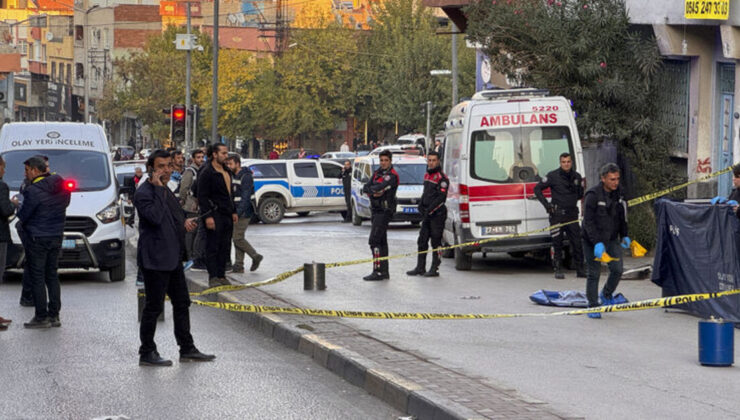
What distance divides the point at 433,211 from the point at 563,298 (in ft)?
13.7

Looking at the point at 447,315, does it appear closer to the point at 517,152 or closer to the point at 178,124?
the point at 517,152

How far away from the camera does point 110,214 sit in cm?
1830

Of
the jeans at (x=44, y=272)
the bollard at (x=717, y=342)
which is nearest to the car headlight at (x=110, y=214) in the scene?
the jeans at (x=44, y=272)

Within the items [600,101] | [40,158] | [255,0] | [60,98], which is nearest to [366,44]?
[255,0]

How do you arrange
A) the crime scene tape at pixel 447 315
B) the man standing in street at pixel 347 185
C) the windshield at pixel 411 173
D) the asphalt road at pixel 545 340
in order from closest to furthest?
the asphalt road at pixel 545 340 < the crime scene tape at pixel 447 315 < the windshield at pixel 411 173 < the man standing in street at pixel 347 185

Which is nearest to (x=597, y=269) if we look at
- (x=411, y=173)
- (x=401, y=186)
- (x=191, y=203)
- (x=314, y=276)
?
(x=314, y=276)

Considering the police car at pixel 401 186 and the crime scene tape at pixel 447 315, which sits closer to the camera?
the crime scene tape at pixel 447 315

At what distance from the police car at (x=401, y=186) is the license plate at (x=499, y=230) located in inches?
373

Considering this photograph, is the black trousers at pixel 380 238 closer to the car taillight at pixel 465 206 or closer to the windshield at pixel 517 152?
the car taillight at pixel 465 206

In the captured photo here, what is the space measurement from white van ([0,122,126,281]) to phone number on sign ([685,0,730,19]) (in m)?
8.99

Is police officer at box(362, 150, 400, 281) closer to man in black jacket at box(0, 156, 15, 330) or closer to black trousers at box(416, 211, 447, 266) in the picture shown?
black trousers at box(416, 211, 447, 266)

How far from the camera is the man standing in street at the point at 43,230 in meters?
12.9

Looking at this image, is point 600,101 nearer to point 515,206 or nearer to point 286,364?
point 515,206

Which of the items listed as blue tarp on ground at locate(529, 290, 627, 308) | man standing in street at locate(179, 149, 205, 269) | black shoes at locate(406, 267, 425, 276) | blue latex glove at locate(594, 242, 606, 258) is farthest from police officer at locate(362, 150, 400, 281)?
blue latex glove at locate(594, 242, 606, 258)
